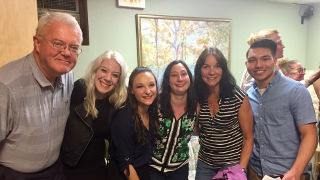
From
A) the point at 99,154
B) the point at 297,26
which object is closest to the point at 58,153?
the point at 99,154

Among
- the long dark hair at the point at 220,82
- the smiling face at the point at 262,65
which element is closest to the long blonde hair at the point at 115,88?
the long dark hair at the point at 220,82

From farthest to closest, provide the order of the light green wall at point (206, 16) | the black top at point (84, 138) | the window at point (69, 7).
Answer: the light green wall at point (206, 16)
the window at point (69, 7)
the black top at point (84, 138)

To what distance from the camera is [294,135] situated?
1568mm

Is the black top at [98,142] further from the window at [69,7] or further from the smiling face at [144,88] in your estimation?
the window at [69,7]

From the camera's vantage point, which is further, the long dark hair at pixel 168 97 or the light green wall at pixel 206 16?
the light green wall at pixel 206 16

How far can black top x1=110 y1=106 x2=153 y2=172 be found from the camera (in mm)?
1543

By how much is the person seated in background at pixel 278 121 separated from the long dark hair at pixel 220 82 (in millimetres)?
159

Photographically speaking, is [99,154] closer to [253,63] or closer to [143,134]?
[143,134]

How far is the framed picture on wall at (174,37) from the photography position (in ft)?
10.4

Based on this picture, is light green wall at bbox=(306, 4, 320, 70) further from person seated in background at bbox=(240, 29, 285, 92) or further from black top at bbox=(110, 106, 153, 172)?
black top at bbox=(110, 106, 153, 172)

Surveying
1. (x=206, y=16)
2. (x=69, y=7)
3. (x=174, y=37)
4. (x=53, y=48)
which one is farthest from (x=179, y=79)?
(x=206, y=16)

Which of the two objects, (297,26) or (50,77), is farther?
(297,26)

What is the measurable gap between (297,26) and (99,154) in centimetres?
441

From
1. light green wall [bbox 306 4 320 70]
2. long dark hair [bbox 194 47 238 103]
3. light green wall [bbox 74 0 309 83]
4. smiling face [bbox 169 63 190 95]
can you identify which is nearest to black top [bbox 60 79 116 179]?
smiling face [bbox 169 63 190 95]
